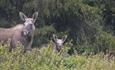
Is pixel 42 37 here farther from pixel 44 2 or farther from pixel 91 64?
pixel 91 64

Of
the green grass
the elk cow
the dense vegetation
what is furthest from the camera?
the dense vegetation

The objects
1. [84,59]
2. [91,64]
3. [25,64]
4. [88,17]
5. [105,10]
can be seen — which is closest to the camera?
[25,64]

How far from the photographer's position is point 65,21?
1808 cm

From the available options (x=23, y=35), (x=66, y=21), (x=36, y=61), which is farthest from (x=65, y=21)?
(x=36, y=61)

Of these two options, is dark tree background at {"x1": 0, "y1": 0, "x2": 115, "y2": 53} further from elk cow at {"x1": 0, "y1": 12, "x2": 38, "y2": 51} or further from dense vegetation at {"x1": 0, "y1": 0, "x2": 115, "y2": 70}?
elk cow at {"x1": 0, "y1": 12, "x2": 38, "y2": 51}

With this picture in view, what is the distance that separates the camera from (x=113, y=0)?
73.4 ft

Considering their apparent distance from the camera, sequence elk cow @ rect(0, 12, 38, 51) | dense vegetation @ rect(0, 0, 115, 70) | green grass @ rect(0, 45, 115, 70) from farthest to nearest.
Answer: dense vegetation @ rect(0, 0, 115, 70)
elk cow @ rect(0, 12, 38, 51)
green grass @ rect(0, 45, 115, 70)

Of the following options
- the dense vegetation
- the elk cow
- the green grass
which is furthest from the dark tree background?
the green grass

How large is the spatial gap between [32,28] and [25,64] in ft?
13.7

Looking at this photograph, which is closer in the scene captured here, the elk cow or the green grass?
the green grass

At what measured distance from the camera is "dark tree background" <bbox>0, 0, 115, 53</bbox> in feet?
56.7

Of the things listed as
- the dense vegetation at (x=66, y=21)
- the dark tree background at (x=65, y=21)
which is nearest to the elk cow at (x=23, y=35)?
the dense vegetation at (x=66, y=21)

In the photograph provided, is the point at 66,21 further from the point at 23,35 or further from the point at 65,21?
the point at 23,35

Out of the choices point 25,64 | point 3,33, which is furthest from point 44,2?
point 25,64
